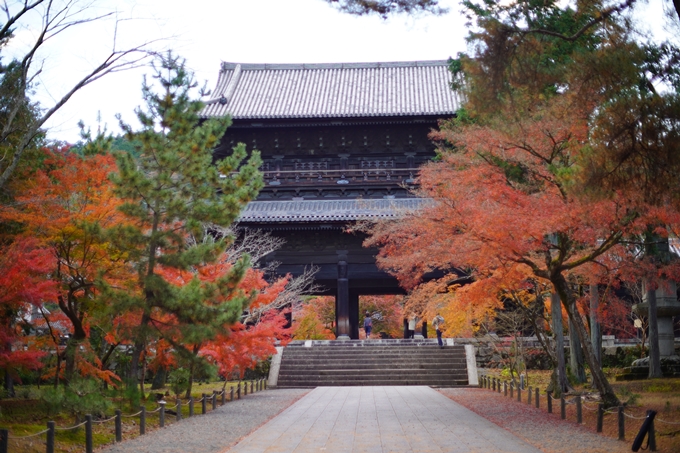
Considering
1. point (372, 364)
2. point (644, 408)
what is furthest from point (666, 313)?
point (372, 364)

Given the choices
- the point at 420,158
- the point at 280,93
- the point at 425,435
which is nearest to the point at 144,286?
the point at 425,435

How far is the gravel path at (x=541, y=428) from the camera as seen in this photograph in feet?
34.4

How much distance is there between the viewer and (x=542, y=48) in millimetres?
10484

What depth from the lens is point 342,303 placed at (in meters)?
29.1

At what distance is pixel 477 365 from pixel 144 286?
1727 cm

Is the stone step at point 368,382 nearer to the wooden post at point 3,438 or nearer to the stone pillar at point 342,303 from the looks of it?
the stone pillar at point 342,303

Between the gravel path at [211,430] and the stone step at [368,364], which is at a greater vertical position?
the stone step at [368,364]

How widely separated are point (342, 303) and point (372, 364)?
3782 millimetres

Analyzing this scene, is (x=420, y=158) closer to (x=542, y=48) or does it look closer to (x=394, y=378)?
(x=394, y=378)

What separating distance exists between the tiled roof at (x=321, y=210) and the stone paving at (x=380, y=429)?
35.4 ft

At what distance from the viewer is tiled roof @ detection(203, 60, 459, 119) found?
31203mm

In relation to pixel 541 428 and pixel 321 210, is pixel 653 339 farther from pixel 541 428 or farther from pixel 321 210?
pixel 321 210

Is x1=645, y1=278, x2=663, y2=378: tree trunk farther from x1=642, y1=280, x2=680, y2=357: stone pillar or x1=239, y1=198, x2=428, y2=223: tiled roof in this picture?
x1=239, y1=198, x2=428, y2=223: tiled roof

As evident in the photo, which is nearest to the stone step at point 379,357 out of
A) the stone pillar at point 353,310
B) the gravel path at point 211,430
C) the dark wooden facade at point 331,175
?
the dark wooden facade at point 331,175
